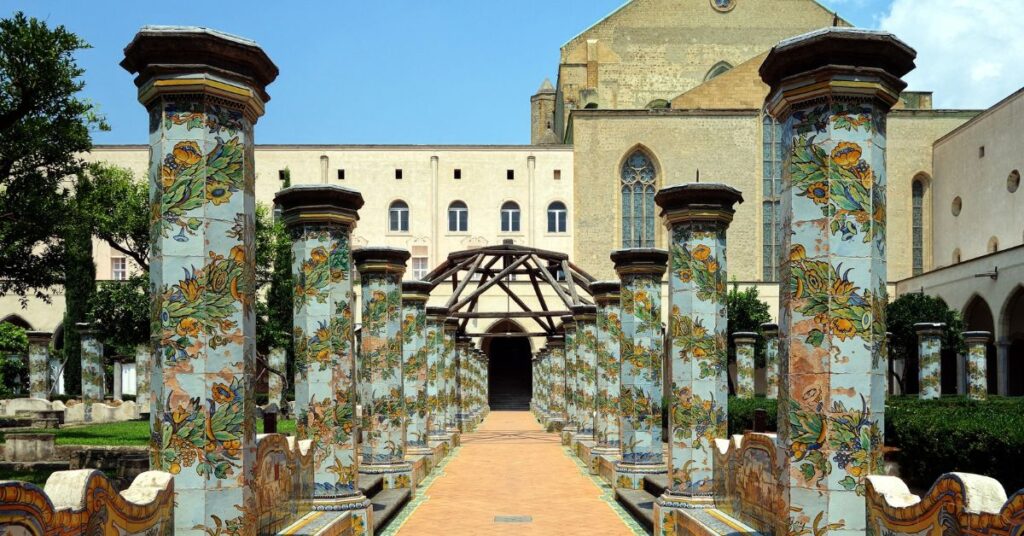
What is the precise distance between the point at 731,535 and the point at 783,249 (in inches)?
110

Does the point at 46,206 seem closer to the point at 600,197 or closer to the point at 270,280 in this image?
the point at 270,280

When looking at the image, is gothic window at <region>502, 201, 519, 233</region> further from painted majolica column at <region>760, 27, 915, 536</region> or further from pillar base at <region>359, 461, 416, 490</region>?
painted majolica column at <region>760, 27, 915, 536</region>

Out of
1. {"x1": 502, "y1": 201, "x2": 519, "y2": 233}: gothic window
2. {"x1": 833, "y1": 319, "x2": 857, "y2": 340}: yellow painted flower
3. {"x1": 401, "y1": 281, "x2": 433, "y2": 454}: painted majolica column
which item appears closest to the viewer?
{"x1": 833, "y1": 319, "x2": 857, "y2": 340}: yellow painted flower

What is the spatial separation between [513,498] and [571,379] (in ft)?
34.2

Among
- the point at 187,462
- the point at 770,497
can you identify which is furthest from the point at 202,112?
the point at 770,497

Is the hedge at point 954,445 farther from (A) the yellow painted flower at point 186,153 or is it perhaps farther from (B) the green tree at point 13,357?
(B) the green tree at point 13,357

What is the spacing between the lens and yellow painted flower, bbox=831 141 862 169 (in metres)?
7.02

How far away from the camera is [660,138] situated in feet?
160

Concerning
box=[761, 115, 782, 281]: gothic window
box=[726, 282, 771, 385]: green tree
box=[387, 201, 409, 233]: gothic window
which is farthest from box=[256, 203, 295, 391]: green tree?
box=[761, 115, 782, 281]: gothic window

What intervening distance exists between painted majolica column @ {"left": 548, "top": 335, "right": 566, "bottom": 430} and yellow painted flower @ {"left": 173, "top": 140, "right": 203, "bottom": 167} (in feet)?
75.7

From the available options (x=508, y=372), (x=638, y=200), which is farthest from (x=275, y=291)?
(x=508, y=372)

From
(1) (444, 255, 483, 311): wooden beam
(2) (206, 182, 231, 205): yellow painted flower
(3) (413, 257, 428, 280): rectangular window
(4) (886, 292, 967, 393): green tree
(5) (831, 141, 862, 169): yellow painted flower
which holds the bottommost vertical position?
(4) (886, 292, 967, 393): green tree

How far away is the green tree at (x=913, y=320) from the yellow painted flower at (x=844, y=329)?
33.0 meters

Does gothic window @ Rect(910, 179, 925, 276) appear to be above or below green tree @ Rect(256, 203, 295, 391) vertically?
above
